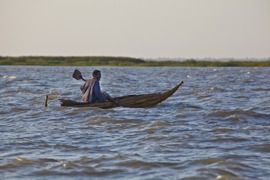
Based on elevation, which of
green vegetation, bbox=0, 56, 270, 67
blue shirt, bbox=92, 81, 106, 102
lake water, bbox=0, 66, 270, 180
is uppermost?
blue shirt, bbox=92, 81, 106, 102

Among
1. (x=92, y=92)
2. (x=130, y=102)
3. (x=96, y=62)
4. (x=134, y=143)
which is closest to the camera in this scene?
(x=134, y=143)

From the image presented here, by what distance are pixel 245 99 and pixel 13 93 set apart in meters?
9.85

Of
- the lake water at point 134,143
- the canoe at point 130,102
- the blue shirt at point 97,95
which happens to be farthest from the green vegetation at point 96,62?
the lake water at point 134,143

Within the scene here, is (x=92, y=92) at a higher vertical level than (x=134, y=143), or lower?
higher

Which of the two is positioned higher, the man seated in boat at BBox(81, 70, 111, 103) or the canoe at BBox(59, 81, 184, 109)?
the man seated in boat at BBox(81, 70, 111, 103)

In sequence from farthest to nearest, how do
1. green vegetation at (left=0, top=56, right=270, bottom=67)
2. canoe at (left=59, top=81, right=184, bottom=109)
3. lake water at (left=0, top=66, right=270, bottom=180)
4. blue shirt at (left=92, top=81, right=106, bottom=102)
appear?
→ green vegetation at (left=0, top=56, right=270, bottom=67), canoe at (left=59, top=81, right=184, bottom=109), blue shirt at (left=92, top=81, right=106, bottom=102), lake water at (left=0, top=66, right=270, bottom=180)

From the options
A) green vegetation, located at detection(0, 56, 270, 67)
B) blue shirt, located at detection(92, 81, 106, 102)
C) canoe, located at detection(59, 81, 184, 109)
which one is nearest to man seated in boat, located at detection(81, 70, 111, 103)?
blue shirt, located at detection(92, 81, 106, 102)

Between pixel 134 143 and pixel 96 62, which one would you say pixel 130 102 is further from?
pixel 96 62

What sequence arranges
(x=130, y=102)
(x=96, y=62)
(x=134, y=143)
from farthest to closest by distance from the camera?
(x=96, y=62)
(x=130, y=102)
(x=134, y=143)

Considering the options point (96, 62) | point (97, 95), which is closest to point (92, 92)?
point (97, 95)

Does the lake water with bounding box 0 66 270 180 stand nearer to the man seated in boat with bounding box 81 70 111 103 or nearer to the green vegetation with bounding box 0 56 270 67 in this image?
the man seated in boat with bounding box 81 70 111 103

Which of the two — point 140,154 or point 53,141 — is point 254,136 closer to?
point 140,154

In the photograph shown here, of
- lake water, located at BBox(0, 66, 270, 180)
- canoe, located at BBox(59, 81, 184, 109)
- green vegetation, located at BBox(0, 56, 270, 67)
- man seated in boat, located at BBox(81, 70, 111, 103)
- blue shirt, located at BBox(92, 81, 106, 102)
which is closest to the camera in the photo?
lake water, located at BBox(0, 66, 270, 180)

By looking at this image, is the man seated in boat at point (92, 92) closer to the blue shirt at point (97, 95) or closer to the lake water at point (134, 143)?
the blue shirt at point (97, 95)
